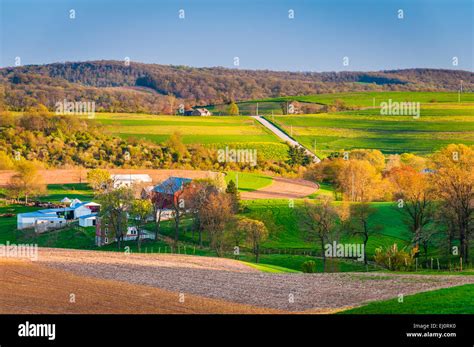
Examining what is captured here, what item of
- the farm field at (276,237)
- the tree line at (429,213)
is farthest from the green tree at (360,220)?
the farm field at (276,237)

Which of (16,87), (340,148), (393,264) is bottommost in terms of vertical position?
(393,264)

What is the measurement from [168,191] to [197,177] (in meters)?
11.3

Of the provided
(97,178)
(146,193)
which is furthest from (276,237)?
(97,178)

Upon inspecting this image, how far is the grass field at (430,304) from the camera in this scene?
65.0 ft

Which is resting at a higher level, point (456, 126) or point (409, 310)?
point (456, 126)

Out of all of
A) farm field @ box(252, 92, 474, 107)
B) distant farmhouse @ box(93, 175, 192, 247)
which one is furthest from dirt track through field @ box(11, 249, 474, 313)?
A: farm field @ box(252, 92, 474, 107)

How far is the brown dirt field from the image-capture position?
20938 millimetres

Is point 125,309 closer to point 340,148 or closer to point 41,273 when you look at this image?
point 41,273

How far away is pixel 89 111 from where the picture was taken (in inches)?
4717

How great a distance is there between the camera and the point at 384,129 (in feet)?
355

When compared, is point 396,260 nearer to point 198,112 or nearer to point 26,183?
point 26,183

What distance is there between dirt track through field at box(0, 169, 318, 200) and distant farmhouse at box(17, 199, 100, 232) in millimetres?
13246
